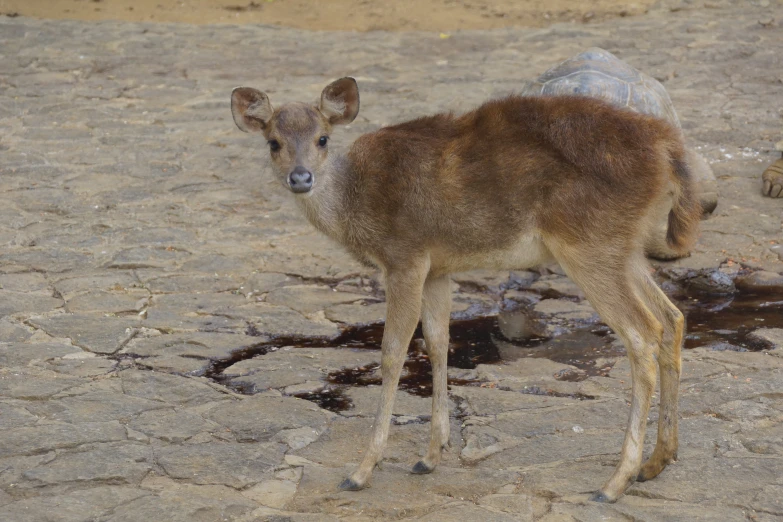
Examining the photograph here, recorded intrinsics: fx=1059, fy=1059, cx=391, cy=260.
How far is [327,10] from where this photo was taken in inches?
653

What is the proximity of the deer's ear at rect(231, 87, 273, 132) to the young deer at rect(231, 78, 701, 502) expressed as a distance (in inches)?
2.2

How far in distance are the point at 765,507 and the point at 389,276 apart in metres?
2.08

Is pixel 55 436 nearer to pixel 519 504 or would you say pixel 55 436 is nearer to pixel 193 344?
pixel 193 344

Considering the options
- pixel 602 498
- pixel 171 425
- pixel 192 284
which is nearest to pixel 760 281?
pixel 602 498

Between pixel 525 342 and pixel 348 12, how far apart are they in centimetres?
1060

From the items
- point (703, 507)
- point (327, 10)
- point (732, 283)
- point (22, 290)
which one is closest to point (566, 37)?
point (327, 10)

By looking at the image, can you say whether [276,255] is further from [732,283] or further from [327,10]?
[327,10]

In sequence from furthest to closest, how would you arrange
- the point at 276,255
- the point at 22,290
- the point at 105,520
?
the point at 276,255 < the point at 22,290 < the point at 105,520

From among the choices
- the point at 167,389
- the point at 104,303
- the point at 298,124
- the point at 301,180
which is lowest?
the point at 167,389

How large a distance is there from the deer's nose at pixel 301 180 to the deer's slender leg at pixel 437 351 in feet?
2.72

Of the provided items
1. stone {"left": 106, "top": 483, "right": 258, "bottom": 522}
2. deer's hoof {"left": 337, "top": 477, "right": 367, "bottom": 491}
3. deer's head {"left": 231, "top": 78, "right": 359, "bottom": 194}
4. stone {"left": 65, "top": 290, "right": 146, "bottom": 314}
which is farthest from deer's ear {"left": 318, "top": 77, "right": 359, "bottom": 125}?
stone {"left": 65, "top": 290, "right": 146, "bottom": 314}

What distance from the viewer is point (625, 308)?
16.7ft

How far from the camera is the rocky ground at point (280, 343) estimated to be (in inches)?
197

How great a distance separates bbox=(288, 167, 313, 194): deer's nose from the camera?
17.9 ft
